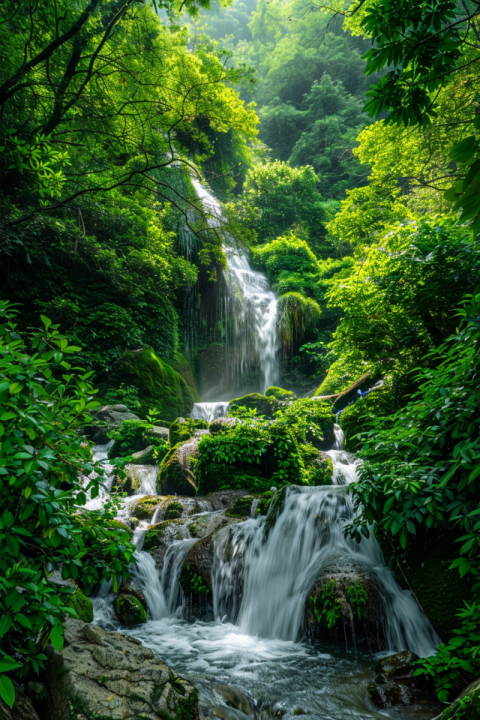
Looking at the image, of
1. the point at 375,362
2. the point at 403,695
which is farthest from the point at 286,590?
the point at 375,362

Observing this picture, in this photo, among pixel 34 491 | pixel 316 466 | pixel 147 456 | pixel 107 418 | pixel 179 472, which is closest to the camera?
pixel 34 491

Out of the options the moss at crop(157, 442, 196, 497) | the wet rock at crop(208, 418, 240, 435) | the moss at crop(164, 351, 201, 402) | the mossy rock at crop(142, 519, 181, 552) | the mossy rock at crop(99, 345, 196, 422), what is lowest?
the mossy rock at crop(142, 519, 181, 552)

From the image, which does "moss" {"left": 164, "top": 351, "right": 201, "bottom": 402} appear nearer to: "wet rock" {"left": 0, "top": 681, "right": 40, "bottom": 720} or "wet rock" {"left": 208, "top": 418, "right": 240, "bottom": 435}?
"wet rock" {"left": 208, "top": 418, "right": 240, "bottom": 435}

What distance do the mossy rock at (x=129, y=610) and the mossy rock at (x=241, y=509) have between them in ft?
6.13

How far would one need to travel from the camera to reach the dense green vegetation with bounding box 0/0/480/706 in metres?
1.84

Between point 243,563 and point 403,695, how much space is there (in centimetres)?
243

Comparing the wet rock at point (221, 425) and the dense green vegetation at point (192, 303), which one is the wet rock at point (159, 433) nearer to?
the dense green vegetation at point (192, 303)

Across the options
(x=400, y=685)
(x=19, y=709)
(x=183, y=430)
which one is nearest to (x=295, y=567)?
(x=400, y=685)

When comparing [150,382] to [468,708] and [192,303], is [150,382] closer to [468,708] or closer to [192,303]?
[192,303]

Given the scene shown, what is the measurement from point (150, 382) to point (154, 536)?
6.46 meters

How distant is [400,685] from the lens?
2.79 metres

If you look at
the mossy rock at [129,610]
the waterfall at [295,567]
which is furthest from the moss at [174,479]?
the mossy rock at [129,610]

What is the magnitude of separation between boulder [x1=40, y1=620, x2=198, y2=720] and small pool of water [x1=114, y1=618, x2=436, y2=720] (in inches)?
15.6

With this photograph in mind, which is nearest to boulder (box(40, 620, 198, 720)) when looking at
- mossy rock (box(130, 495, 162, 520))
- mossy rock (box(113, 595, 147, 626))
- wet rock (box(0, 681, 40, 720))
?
wet rock (box(0, 681, 40, 720))
